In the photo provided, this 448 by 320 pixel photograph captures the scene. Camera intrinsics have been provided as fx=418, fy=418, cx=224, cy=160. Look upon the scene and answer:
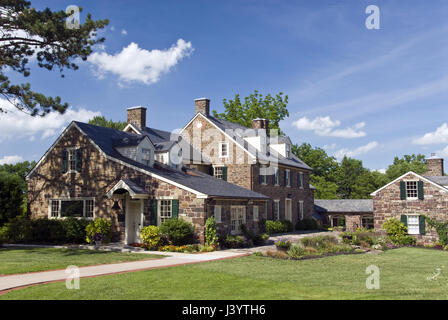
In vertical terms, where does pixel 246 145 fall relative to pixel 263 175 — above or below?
above

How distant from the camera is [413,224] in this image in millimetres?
28078

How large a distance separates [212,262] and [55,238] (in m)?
11.0

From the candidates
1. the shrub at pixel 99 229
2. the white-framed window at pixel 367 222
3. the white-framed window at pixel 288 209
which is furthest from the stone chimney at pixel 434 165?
the shrub at pixel 99 229

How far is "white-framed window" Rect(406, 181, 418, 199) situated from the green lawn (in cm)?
1530

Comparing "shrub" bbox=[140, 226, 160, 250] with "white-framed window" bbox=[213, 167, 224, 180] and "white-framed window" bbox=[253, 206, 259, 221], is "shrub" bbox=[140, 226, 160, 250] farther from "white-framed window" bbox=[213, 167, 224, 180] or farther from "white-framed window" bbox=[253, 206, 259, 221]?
"white-framed window" bbox=[213, 167, 224, 180]

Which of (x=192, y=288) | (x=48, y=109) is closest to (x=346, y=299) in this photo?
(x=192, y=288)

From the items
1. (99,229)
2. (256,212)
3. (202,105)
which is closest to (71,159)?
(99,229)

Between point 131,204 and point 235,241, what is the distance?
19.0 ft

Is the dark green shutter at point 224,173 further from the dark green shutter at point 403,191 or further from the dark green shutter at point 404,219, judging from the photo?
the dark green shutter at point 404,219

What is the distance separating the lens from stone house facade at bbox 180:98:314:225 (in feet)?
101

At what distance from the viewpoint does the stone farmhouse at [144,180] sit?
2058 centimetres

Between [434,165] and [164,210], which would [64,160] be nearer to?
[164,210]

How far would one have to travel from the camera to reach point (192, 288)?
31.9 feet

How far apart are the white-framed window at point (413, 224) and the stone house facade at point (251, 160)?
9.69 meters
